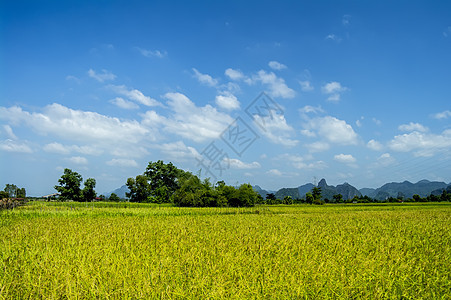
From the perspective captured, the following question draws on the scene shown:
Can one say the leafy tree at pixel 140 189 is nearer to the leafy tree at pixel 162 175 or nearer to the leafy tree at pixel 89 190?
the leafy tree at pixel 162 175

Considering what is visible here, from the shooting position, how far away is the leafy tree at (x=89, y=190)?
67.9 metres

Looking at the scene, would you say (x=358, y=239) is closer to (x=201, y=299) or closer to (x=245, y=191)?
(x=201, y=299)

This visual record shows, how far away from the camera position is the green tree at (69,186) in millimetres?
63875

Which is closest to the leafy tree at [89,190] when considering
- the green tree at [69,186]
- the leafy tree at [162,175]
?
the green tree at [69,186]

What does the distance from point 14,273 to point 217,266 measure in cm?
314

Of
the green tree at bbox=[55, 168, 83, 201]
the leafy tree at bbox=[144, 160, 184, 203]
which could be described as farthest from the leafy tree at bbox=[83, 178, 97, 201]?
the leafy tree at bbox=[144, 160, 184, 203]

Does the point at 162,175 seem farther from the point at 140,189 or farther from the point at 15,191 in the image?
the point at 15,191

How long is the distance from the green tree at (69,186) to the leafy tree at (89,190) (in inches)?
93.5

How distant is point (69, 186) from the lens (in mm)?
64500

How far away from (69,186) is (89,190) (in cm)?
542

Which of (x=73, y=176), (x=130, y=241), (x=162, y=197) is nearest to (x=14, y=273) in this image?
(x=130, y=241)

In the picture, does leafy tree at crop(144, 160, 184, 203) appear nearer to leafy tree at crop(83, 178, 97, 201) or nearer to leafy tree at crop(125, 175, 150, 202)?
leafy tree at crop(125, 175, 150, 202)

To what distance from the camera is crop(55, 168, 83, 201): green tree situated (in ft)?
210

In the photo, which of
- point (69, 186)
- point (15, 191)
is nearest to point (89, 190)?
point (69, 186)
